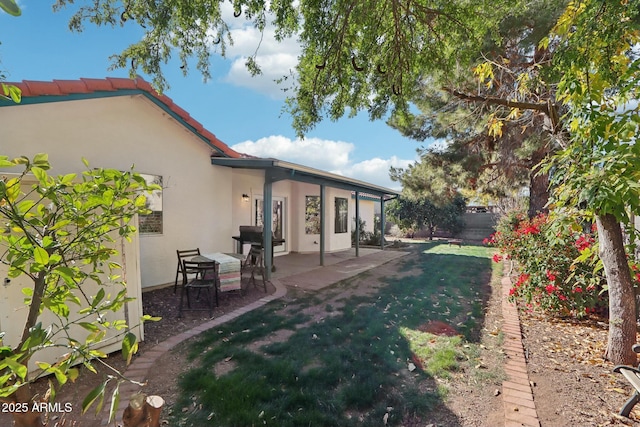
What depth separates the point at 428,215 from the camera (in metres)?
23.5

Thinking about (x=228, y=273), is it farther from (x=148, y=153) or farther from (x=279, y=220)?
(x=279, y=220)

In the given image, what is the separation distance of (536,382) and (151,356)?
15.2 ft

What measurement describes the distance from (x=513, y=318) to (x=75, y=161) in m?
8.42

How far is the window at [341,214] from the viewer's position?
1496 centimetres

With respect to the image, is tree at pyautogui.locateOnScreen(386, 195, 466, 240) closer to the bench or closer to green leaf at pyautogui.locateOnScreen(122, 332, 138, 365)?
the bench

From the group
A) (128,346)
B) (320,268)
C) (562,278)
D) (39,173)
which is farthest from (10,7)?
(320,268)

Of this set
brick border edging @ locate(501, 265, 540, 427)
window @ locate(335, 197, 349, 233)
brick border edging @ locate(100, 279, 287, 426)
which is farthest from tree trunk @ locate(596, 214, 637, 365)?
window @ locate(335, 197, 349, 233)

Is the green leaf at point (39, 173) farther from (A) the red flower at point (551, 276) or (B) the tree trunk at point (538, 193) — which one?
(B) the tree trunk at point (538, 193)

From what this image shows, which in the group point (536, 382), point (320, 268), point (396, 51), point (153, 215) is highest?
point (396, 51)

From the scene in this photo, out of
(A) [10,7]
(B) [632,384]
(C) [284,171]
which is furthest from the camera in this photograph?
(C) [284,171]

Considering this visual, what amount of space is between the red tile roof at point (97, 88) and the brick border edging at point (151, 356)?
14.8 ft

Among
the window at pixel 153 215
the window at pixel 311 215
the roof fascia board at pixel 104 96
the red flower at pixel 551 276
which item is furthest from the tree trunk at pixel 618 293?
the window at pixel 311 215

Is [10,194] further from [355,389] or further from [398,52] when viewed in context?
[398,52]

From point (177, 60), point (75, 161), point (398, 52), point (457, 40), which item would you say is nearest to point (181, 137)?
point (75, 161)
